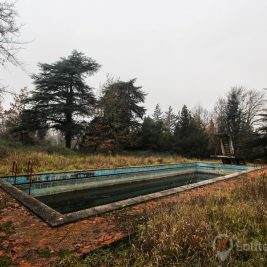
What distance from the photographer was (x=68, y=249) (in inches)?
106

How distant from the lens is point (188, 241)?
2721mm

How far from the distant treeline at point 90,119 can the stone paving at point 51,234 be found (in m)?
14.1

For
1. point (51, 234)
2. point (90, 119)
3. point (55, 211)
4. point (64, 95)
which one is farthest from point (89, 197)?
point (64, 95)

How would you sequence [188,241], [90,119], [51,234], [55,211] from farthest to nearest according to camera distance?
[90,119] → [55,211] → [51,234] → [188,241]

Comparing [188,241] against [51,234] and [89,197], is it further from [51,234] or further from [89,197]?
[89,197]

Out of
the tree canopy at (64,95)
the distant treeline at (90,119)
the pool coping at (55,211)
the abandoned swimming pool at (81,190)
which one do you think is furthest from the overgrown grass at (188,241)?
the tree canopy at (64,95)

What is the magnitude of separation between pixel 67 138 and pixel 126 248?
1731 centimetres

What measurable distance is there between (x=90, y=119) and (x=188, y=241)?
17737 millimetres

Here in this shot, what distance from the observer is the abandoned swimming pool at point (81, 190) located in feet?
13.8

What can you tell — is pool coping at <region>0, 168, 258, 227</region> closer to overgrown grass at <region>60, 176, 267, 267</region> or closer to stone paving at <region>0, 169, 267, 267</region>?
stone paving at <region>0, 169, 267, 267</region>

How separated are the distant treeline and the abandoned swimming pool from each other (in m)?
8.00

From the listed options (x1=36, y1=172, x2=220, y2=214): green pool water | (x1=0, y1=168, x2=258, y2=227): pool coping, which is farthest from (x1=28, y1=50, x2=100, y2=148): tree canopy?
(x1=0, y1=168, x2=258, y2=227): pool coping

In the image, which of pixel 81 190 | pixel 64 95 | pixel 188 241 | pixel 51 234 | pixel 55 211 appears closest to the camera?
pixel 188 241

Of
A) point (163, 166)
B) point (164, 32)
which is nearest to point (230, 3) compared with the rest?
point (164, 32)
